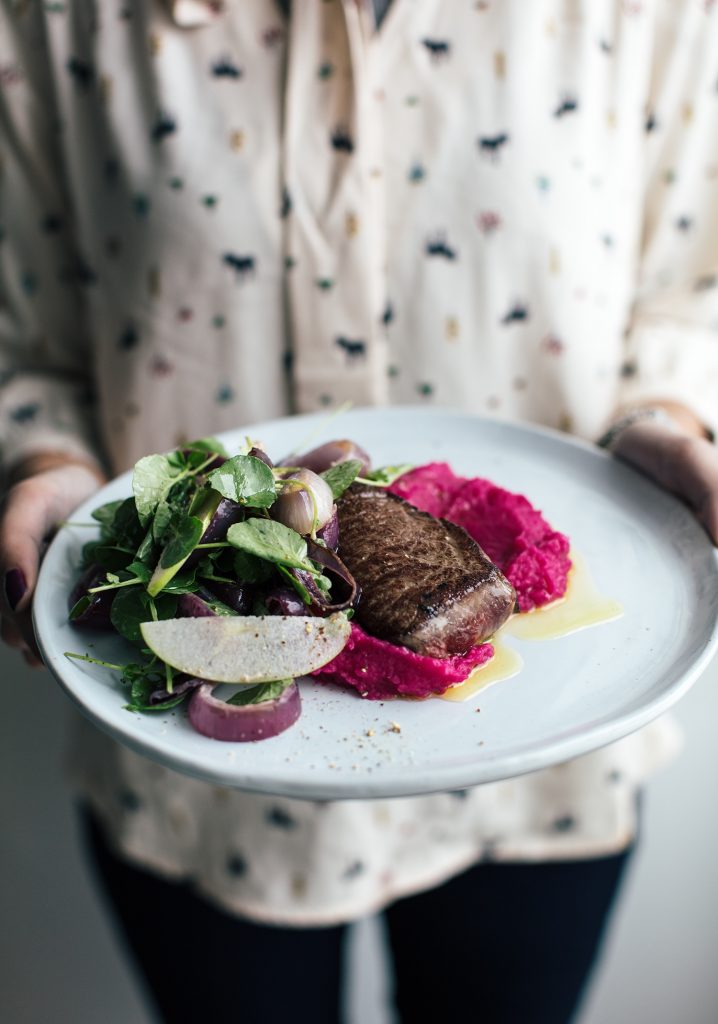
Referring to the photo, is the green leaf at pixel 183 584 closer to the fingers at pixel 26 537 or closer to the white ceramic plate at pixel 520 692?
the white ceramic plate at pixel 520 692

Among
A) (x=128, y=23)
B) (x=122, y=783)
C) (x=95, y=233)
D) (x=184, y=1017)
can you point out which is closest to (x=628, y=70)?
(x=128, y=23)

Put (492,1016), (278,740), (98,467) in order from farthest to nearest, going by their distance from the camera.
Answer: (492,1016), (98,467), (278,740)

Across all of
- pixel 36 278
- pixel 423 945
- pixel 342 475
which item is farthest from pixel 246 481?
pixel 423 945

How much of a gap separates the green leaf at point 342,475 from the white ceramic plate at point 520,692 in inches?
11.3

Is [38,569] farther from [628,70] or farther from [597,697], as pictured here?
[628,70]

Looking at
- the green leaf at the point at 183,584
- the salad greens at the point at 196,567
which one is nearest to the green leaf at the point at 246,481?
the salad greens at the point at 196,567

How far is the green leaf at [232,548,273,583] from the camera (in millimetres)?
1035

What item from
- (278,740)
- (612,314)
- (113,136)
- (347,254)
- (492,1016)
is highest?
(113,136)

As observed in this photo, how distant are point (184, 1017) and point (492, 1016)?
691 mm

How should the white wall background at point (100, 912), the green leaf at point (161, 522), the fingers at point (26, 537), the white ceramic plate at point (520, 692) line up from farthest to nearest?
the white wall background at point (100, 912) < the fingers at point (26, 537) < the green leaf at point (161, 522) < the white ceramic plate at point (520, 692)

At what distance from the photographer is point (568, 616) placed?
1116mm

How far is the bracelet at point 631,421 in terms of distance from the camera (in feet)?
4.85

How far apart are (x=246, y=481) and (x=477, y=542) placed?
14.5 inches

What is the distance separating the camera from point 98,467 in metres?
1.74
